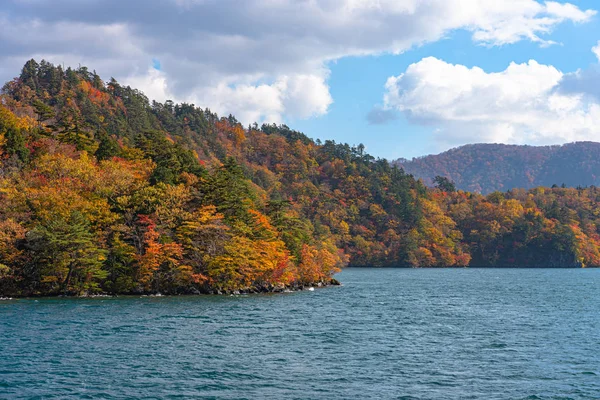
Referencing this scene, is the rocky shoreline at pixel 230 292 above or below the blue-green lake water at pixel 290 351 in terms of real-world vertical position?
below

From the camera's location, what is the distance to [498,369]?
34906mm

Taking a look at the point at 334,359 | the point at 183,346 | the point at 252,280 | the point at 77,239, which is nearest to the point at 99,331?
the point at 183,346

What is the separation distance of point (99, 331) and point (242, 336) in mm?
10890

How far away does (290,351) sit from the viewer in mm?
39812

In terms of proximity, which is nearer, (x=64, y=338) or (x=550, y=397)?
(x=550, y=397)

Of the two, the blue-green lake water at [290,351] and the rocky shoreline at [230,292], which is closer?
the blue-green lake water at [290,351]

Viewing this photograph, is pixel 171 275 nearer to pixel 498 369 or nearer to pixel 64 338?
pixel 64 338

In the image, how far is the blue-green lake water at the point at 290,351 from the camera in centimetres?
3044

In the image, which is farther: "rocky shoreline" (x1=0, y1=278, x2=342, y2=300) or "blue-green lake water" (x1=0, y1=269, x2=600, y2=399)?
"rocky shoreline" (x1=0, y1=278, x2=342, y2=300)

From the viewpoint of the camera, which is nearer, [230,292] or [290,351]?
[290,351]

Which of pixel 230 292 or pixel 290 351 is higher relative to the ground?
pixel 290 351

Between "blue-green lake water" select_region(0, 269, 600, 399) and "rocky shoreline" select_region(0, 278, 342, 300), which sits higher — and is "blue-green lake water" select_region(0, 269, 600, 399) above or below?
above

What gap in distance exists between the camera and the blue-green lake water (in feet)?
99.9

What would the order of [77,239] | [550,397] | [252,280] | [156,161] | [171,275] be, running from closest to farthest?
1. [550,397]
2. [77,239]
3. [171,275]
4. [252,280]
5. [156,161]
